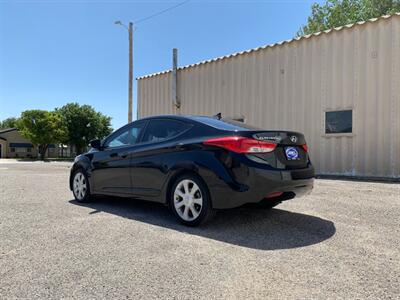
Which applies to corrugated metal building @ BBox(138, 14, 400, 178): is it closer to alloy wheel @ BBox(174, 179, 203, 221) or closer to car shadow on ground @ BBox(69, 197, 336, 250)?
car shadow on ground @ BBox(69, 197, 336, 250)

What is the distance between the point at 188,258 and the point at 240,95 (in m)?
10.1

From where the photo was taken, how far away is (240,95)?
510 inches

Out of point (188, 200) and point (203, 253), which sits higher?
point (188, 200)

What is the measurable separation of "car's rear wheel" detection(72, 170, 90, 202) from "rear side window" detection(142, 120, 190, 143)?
1.60m

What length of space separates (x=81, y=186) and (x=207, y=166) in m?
3.02

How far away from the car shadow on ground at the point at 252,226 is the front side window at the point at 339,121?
569 cm

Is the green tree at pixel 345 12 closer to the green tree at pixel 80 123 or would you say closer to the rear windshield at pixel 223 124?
the rear windshield at pixel 223 124

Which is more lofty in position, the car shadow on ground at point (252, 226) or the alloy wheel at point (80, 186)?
the alloy wheel at point (80, 186)

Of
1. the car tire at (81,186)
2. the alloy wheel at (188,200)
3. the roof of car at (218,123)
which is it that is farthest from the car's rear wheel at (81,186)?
Result: the alloy wheel at (188,200)

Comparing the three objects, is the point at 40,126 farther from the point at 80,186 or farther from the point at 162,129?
the point at 162,129

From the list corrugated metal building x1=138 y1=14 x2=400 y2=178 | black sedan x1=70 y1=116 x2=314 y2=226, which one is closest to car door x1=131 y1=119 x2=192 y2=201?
black sedan x1=70 y1=116 x2=314 y2=226

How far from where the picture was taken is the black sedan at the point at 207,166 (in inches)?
164

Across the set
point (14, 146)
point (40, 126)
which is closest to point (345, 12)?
point (40, 126)

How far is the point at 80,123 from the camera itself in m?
58.0
